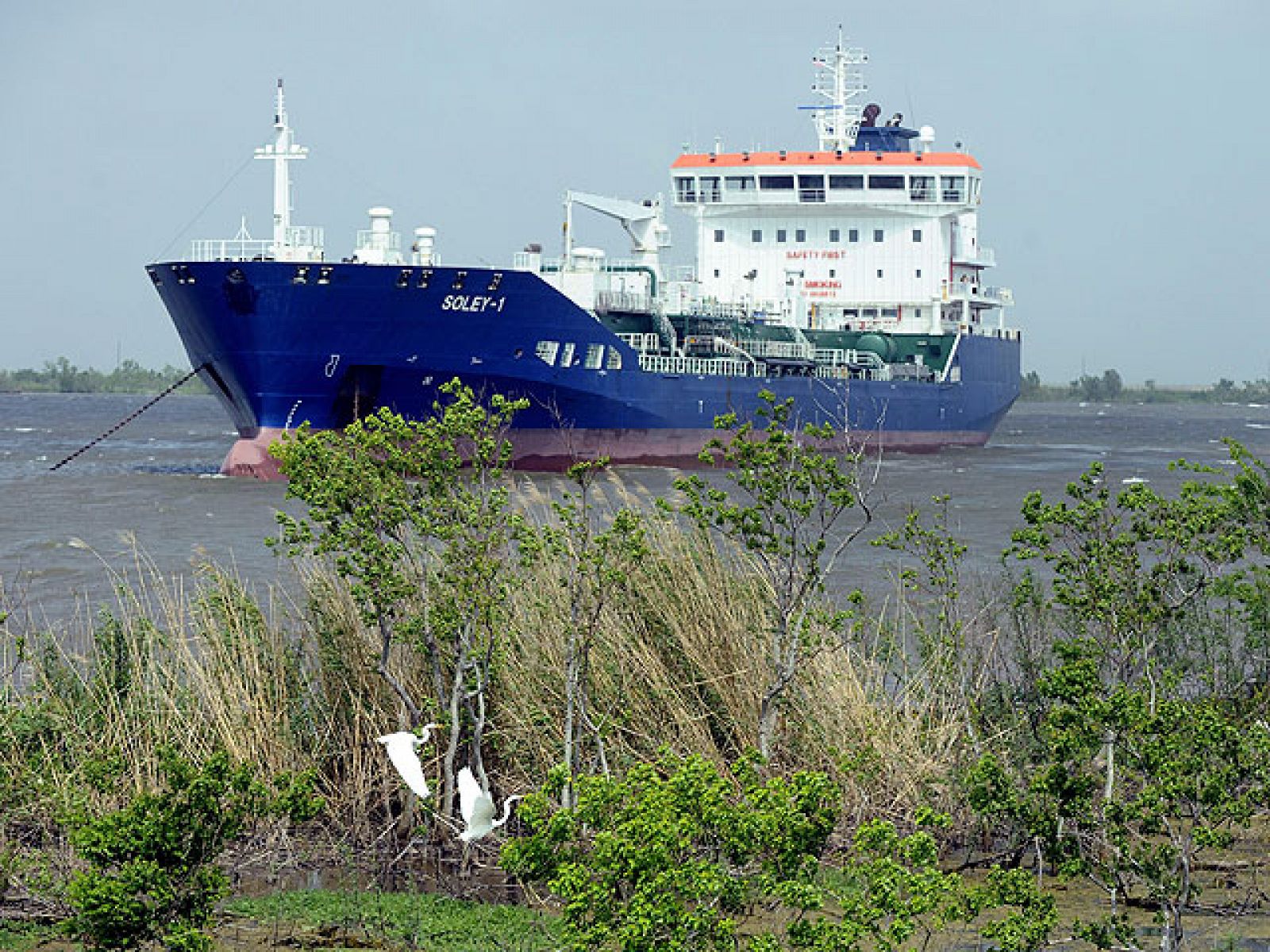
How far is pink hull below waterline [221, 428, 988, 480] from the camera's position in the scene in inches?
1300

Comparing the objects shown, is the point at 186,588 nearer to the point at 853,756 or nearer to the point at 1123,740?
the point at 853,756

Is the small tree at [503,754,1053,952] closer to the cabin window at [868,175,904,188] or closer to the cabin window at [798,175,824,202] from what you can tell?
the cabin window at [798,175,824,202]

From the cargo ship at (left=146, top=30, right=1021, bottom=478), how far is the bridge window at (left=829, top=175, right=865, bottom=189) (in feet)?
0.18

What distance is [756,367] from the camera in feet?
136

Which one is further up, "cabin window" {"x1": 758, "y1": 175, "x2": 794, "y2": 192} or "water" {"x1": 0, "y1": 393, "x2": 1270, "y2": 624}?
"cabin window" {"x1": 758, "y1": 175, "x2": 794, "y2": 192}

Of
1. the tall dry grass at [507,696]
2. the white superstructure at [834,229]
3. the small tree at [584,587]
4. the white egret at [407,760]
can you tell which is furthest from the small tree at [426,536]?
the white superstructure at [834,229]

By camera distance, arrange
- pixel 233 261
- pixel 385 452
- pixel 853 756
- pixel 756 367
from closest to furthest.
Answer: pixel 853 756, pixel 385 452, pixel 233 261, pixel 756 367

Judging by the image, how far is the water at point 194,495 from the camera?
1959 centimetres

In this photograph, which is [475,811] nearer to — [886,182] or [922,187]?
[886,182]

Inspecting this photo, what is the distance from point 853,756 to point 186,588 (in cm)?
931

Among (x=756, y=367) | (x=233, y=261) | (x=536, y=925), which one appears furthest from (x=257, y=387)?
(x=536, y=925)

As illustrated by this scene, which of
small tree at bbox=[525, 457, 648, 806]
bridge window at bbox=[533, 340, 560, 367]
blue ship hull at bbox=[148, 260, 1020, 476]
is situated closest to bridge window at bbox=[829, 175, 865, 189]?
blue ship hull at bbox=[148, 260, 1020, 476]

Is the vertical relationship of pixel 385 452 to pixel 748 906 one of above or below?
above

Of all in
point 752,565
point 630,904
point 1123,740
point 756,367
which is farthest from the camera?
point 756,367
